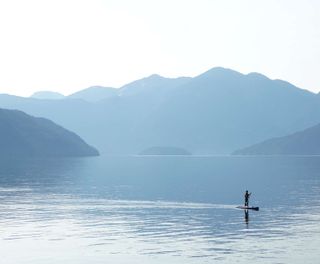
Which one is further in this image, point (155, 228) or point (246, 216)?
point (246, 216)

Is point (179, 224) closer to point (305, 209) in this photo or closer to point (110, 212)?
point (110, 212)

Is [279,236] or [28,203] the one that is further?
[28,203]

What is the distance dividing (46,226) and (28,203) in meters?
38.4

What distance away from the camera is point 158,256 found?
222 feet

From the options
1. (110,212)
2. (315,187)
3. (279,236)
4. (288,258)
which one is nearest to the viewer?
(288,258)

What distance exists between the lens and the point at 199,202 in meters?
134

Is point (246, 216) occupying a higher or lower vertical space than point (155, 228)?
higher

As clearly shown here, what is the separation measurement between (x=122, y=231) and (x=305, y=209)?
45.4 m

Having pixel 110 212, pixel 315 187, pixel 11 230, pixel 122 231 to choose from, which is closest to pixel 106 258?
pixel 122 231

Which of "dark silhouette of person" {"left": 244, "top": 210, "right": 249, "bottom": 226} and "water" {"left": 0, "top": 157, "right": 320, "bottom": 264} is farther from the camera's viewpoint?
"dark silhouette of person" {"left": 244, "top": 210, "right": 249, "bottom": 226}

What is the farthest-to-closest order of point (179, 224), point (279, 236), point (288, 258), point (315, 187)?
point (315, 187) < point (179, 224) < point (279, 236) < point (288, 258)

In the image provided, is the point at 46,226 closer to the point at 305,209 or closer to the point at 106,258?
the point at 106,258

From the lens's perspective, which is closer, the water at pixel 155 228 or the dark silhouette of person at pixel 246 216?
the water at pixel 155 228

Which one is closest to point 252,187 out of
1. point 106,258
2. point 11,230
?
point 11,230
